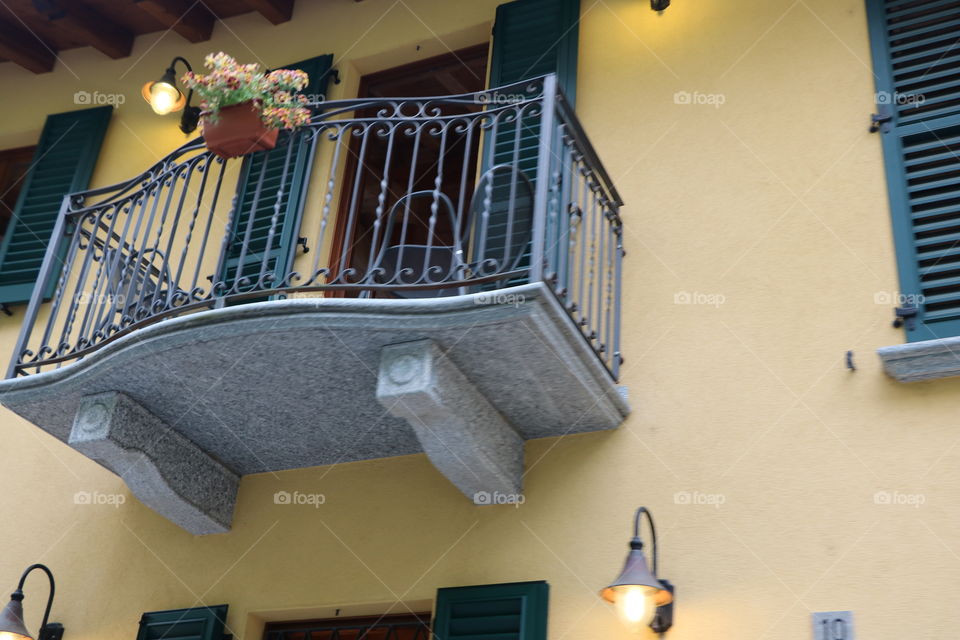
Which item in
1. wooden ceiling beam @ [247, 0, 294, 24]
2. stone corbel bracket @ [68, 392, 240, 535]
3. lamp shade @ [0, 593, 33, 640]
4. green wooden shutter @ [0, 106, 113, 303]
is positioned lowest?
lamp shade @ [0, 593, 33, 640]

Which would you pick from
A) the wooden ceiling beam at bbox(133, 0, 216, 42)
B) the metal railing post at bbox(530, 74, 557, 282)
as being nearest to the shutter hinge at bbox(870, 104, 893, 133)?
the metal railing post at bbox(530, 74, 557, 282)

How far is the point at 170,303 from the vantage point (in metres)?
5.57

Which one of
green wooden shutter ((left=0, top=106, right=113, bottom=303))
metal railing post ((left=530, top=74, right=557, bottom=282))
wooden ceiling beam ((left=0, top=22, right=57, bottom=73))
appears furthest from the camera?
wooden ceiling beam ((left=0, top=22, right=57, bottom=73))

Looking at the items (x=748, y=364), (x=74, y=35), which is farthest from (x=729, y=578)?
(x=74, y=35)

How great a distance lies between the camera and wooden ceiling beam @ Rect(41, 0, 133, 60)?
8.56m

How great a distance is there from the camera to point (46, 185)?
8484mm

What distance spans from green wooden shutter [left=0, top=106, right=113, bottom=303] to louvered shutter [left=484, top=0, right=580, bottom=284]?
3.18 metres

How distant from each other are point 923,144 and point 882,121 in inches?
9.7

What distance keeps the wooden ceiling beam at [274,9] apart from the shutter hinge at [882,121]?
4.36 meters

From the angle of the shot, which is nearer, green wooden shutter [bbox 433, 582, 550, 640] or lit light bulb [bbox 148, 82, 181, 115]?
green wooden shutter [bbox 433, 582, 550, 640]

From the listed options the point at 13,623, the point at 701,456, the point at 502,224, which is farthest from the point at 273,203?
the point at 701,456

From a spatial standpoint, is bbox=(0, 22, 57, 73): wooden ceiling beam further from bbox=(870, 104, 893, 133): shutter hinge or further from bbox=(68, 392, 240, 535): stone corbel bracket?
bbox=(870, 104, 893, 133): shutter hinge

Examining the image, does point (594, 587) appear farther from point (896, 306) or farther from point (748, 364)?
point (896, 306)

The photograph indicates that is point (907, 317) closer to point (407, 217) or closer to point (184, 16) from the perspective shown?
point (407, 217)
